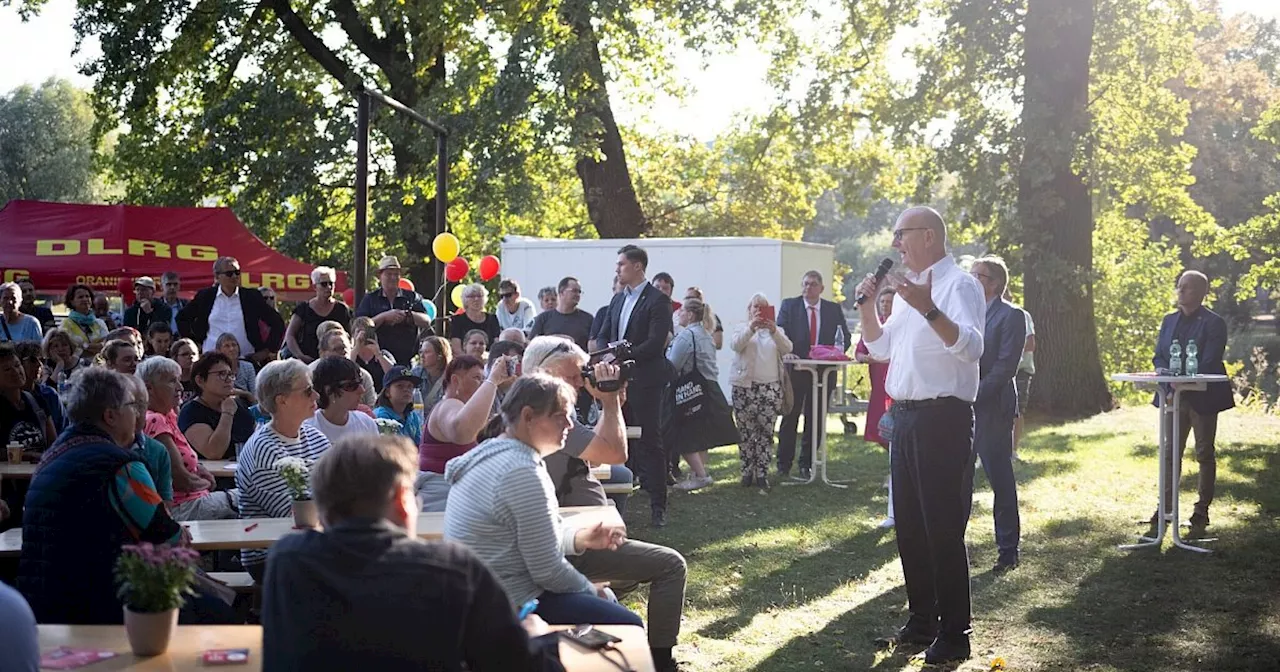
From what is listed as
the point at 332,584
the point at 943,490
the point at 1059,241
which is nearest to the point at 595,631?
the point at 332,584

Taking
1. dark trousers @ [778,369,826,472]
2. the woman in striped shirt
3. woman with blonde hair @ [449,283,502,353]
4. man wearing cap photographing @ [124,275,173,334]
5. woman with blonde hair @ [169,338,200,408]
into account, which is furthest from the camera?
man wearing cap photographing @ [124,275,173,334]

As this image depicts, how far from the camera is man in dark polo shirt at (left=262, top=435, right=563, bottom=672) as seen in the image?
251cm

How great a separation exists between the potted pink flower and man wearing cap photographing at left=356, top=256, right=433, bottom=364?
8.05m

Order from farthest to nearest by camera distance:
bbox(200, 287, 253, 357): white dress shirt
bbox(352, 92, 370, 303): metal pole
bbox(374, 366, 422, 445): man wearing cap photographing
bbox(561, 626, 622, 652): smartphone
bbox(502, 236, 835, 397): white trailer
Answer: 1. bbox(502, 236, 835, 397): white trailer
2. bbox(352, 92, 370, 303): metal pole
3. bbox(200, 287, 253, 357): white dress shirt
4. bbox(374, 366, 422, 445): man wearing cap photographing
5. bbox(561, 626, 622, 652): smartphone

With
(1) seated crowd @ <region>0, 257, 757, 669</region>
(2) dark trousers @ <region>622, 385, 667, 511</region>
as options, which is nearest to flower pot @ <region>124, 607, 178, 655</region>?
(1) seated crowd @ <region>0, 257, 757, 669</region>

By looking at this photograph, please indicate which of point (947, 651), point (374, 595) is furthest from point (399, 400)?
point (374, 595)

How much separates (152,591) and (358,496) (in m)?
0.79

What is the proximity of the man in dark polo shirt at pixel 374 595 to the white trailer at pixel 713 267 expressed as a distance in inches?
577

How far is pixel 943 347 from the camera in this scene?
5.67 meters

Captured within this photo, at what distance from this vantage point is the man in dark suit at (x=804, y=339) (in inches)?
477

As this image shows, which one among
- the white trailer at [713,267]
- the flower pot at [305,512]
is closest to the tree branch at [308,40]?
the white trailer at [713,267]

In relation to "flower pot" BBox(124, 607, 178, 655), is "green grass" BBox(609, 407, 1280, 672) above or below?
below

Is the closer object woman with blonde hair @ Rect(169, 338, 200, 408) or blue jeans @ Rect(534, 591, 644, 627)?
blue jeans @ Rect(534, 591, 644, 627)

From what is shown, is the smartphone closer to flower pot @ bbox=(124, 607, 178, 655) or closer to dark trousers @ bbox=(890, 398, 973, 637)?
flower pot @ bbox=(124, 607, 178, 655)
